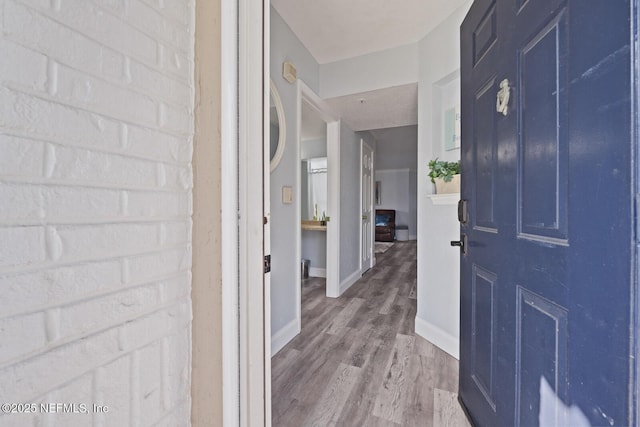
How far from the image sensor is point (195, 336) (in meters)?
0.82

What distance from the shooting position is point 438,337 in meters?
2.02

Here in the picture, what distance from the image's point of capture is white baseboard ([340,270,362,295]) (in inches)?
131

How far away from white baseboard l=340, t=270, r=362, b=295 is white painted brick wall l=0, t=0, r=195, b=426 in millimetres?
2642

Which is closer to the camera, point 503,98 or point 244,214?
point 244,214

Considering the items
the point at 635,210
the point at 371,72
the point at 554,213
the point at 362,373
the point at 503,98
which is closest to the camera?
the point at 635,210

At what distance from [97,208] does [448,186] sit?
1955mm

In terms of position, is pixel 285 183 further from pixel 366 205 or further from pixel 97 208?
pixel 366 205

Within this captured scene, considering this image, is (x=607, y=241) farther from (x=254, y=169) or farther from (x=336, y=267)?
(x=336, y=267)

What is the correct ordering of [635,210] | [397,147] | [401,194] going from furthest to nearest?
[401,194]
[397,147]
[635,210]

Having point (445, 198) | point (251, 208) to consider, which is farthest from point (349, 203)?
point (251, 208)


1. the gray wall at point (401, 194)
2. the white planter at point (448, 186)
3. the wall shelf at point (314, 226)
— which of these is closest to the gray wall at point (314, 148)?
the wall shelf at point (314, 226)

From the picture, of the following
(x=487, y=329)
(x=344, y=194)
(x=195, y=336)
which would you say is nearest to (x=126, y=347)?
(x=195, y=336)

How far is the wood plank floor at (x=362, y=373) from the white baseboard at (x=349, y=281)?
1.53ft

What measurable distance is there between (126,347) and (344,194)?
2.93 meters
